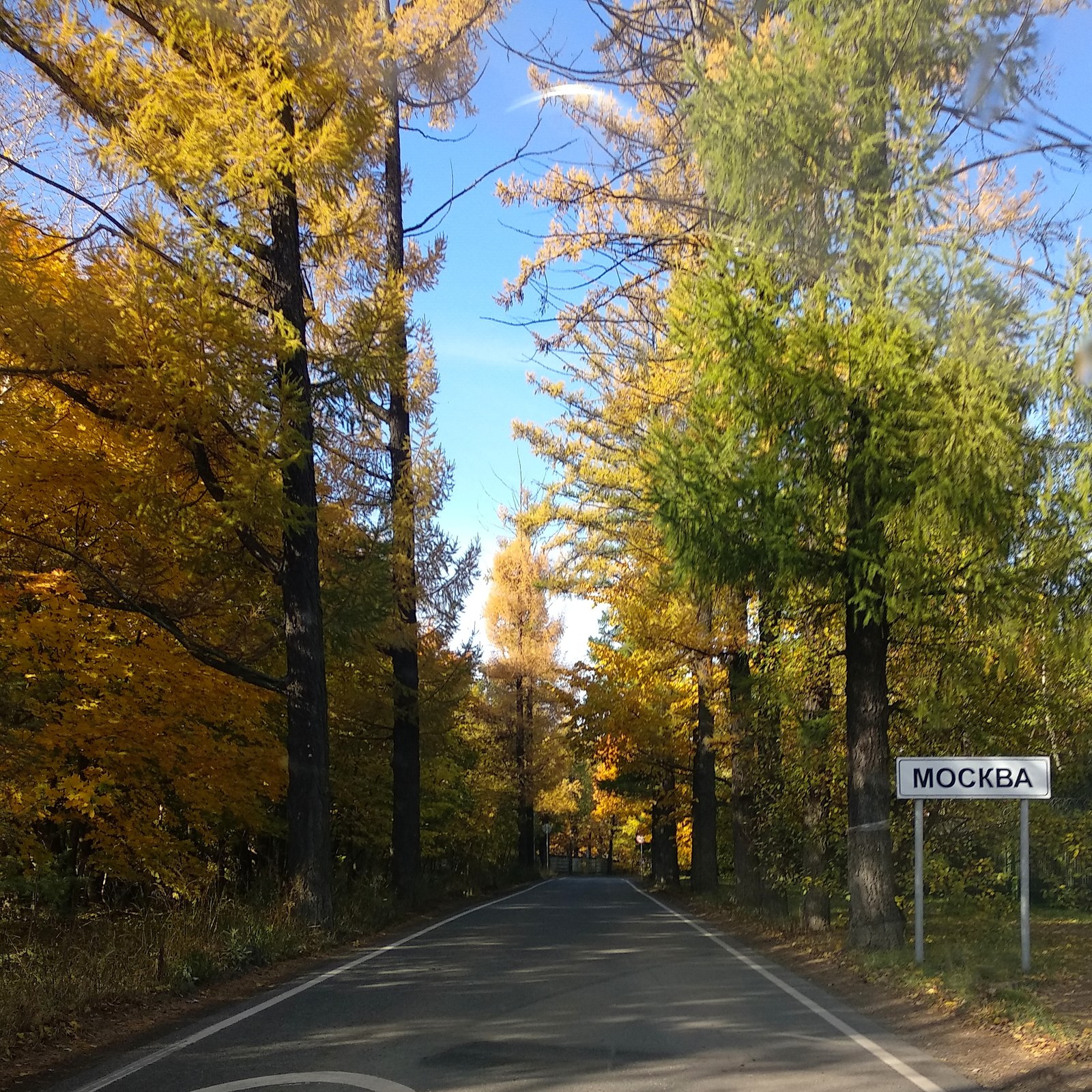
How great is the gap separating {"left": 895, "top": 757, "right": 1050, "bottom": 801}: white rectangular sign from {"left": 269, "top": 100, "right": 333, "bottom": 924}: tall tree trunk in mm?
7272

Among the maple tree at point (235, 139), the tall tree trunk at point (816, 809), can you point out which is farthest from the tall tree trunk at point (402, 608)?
the tall tree trunk at point (816, 809)

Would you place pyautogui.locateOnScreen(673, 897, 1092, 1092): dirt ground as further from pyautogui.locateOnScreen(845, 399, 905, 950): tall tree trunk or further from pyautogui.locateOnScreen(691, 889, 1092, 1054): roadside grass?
pyautogui.locateOnScreen(845, 399, 905, 950): tall tree trunk

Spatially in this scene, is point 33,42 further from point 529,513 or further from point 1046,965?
point 1046,965

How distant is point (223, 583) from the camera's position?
1391 cm

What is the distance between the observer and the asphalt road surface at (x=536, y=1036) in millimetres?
5746

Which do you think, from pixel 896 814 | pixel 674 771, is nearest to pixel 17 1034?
pixel 896 814

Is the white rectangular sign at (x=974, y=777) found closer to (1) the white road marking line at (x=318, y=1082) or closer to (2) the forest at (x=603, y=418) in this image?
(2) the forest at (x=603, y=418)

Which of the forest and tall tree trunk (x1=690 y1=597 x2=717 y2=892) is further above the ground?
the forest

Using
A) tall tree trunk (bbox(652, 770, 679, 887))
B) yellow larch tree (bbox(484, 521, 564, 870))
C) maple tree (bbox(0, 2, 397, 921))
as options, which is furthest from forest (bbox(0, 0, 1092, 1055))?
yellow larch tree (bbox(484, 521, 564, 870))

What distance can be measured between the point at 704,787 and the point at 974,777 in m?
13.9

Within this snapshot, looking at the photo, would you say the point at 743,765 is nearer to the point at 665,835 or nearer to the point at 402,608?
the point at 402,608

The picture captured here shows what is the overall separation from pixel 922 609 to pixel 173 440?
26.9 feet

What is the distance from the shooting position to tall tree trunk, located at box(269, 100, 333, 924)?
12.9 meters

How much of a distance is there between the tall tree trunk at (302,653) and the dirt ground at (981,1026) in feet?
19.3
